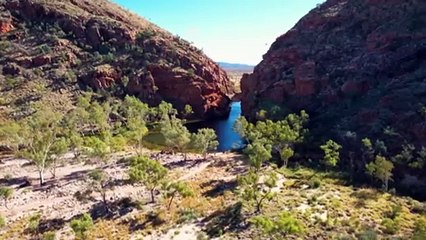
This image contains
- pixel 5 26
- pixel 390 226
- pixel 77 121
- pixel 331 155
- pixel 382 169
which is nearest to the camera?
pixel 390 226

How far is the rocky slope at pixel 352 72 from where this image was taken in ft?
206

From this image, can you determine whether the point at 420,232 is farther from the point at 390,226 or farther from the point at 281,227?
the point at 281,227

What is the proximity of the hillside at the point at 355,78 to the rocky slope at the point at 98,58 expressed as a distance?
17.0 m

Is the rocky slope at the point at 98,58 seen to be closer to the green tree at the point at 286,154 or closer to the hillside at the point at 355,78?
the hillside at the point at 355,78

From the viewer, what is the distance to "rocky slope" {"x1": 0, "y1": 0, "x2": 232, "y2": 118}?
103125mm

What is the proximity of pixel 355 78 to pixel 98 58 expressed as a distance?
6451cm

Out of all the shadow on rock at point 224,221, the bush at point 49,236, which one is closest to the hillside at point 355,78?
the shadow on rock at point 224,221

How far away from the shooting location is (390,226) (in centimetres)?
3788

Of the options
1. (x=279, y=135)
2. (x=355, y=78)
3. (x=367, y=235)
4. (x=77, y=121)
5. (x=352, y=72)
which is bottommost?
(x=367, y=235)

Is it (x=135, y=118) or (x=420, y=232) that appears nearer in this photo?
(x=420, y=232)

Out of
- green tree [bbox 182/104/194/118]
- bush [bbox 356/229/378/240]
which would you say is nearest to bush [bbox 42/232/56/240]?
bush [bbox 356/229/378/240]

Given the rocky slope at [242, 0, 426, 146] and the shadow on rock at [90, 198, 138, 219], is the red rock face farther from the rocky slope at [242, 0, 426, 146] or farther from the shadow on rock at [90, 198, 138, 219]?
the shadow on rock at [90, 198, 138, 219]

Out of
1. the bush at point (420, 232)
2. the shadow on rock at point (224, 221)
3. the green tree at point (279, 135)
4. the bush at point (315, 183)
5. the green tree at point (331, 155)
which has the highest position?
the green tree at point (279, 135)

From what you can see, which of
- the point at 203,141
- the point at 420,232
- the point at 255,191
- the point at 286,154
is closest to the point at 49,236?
the point at 255,191
